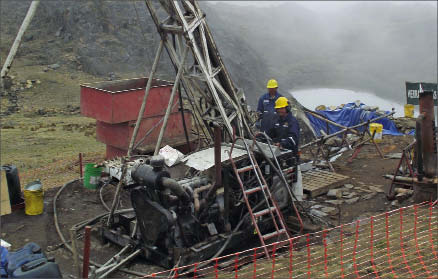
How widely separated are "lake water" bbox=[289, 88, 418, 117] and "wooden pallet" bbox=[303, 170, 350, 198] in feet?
83.4

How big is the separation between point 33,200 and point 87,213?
39.8 inches

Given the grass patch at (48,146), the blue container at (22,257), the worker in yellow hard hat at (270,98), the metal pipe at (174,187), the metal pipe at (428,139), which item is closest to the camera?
the blue container at (22,257)

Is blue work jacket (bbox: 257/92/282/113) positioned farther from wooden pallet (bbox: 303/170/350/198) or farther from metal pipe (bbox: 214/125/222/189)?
metal pipe (bbox: 214/125/222/189)

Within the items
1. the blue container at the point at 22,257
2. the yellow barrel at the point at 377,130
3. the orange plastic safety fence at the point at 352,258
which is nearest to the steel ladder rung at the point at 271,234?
the orange plastic safety fence at the point at 352,258

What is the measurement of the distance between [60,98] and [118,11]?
554 inches

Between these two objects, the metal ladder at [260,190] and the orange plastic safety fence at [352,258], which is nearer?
the orange plastic safety fence at [352,258]

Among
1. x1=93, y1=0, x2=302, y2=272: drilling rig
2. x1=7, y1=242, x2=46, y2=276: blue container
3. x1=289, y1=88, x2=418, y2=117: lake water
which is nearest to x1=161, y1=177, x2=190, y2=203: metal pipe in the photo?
x1=93, y1=0, x2=302, y2=272: drilling rig

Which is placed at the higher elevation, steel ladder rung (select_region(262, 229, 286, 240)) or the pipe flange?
the pipe flange

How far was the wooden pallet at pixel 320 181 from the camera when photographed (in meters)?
10.6

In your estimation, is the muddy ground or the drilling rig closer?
the drilling rig

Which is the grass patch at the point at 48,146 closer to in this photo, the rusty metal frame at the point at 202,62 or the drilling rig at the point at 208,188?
the rusty metal frame at the point at 202,62

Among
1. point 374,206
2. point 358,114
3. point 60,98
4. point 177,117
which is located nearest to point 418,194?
point 374,206

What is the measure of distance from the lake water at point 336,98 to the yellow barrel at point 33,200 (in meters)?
29.0

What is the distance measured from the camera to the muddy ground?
821 centimetres
